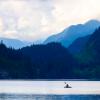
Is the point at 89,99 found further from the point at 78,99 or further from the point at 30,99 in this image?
the point at 30,99

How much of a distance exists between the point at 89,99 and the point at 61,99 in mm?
5620

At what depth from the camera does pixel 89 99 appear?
98.2 m

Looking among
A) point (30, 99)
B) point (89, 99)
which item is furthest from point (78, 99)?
point (30, 99)

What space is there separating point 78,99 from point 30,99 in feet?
31.7

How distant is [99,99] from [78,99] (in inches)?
207

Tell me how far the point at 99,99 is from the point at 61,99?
8012mm

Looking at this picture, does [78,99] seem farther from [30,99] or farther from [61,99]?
[30,99]

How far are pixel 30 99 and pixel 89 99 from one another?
11022mm

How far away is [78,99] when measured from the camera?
328 feet

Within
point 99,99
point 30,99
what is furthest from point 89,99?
point 30,99

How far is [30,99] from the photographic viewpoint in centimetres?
9644

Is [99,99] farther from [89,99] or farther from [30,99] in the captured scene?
[30,99]
